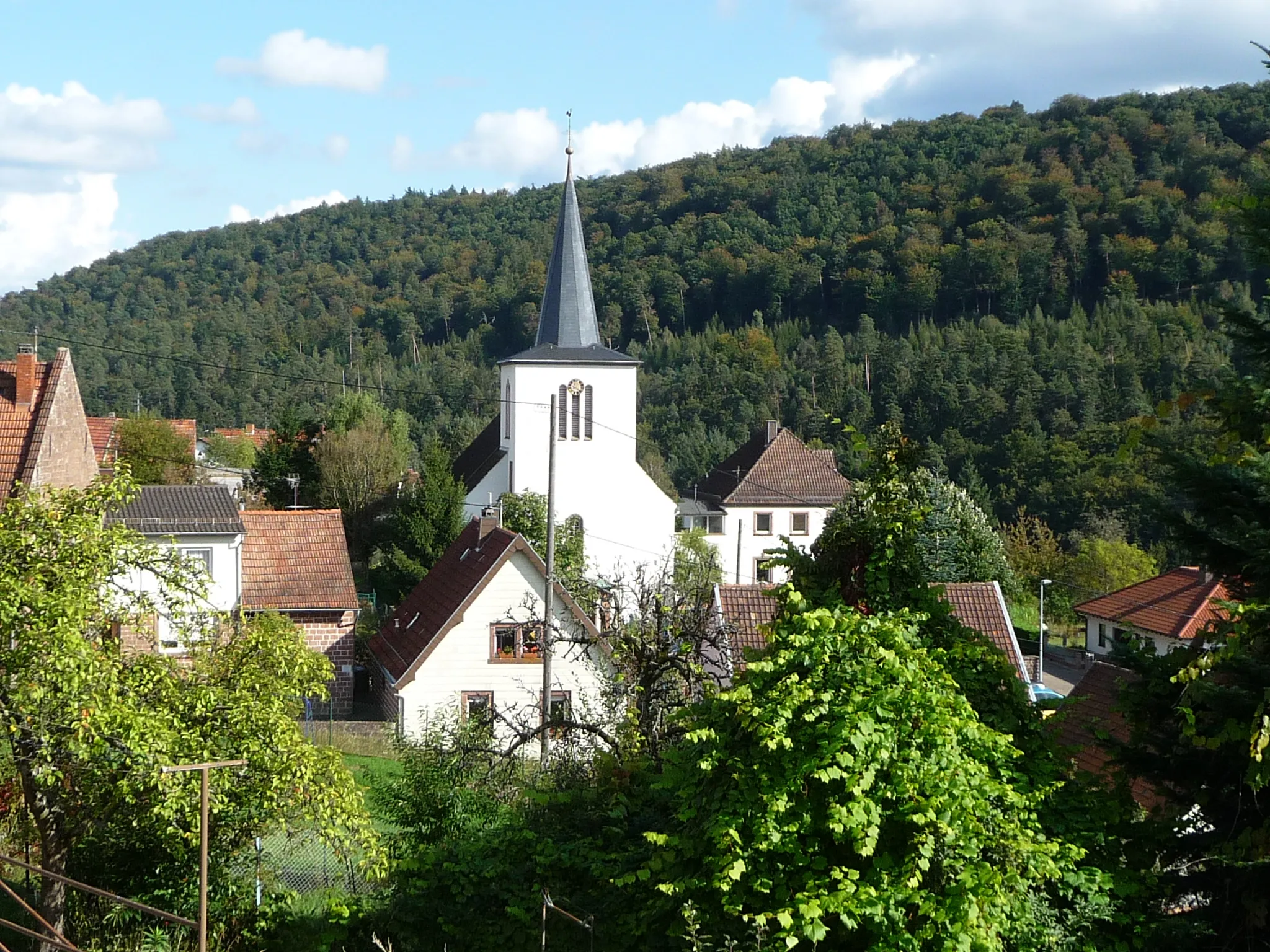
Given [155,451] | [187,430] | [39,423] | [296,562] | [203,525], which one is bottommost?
[296,562]

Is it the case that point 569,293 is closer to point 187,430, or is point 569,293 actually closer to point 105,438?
point 105,438

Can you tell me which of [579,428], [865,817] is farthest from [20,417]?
[579,428]

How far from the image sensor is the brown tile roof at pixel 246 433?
270 ft

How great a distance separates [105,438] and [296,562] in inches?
713

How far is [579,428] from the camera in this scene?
41.3 meters

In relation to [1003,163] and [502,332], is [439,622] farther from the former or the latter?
[1003,163]

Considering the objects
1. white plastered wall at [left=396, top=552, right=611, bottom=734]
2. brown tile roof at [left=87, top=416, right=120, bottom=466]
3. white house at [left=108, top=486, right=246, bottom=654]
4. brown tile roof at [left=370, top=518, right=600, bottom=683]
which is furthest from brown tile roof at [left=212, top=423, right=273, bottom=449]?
white plastered wall at [left=396, top=552, right=611, bottom=734]

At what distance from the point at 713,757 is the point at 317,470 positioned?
37.9 meters

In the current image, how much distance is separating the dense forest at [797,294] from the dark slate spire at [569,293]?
923 inches

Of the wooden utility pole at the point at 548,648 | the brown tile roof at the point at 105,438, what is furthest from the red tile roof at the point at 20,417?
the brown tile roof at the point at 105,438

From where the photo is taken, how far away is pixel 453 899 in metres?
8.87

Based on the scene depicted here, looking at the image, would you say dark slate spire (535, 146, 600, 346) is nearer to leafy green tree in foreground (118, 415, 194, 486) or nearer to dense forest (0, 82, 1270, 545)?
leafy green tree in foreground (118, 415, 194, 486)

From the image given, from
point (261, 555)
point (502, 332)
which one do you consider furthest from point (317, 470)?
point (502, 332)

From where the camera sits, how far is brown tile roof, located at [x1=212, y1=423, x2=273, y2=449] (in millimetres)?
82375
